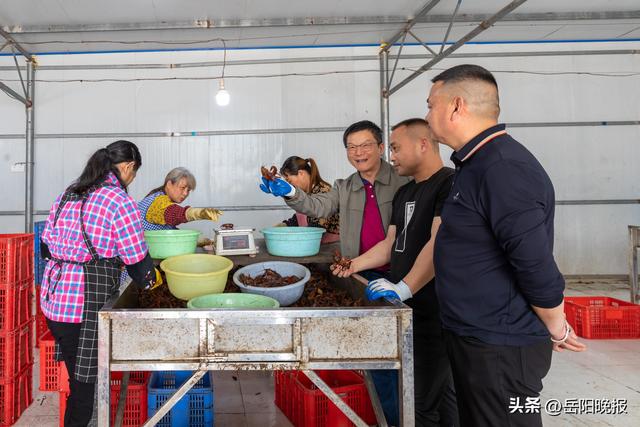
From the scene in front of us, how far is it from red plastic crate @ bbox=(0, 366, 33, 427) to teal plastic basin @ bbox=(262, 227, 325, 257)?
1848 mm

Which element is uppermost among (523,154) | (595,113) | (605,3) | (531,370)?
(605,3)

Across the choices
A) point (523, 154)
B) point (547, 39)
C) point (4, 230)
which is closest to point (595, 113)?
point (547, 39)

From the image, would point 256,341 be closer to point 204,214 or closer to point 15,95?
point 204,214

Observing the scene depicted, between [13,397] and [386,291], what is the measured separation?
253cm

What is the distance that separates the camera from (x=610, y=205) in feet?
23.2

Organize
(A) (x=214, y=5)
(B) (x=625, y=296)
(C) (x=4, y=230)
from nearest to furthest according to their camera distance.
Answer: (A) (x=214, y=5), (B) (x=625, y=296), (C) (x=4, y=230)

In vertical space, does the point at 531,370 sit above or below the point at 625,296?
above

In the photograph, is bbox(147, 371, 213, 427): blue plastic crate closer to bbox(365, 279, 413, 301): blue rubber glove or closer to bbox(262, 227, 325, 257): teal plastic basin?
bbox(262, 227, 325, 257): teal plastic basin

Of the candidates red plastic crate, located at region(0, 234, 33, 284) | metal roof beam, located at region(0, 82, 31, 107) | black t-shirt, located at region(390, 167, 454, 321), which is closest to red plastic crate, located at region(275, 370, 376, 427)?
black t-shirt, located at region(390, 167, 454, 321)

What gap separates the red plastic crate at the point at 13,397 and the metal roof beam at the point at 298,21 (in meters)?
4.76

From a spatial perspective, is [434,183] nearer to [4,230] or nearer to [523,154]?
[523,154]

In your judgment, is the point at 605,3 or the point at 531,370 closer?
Answer: the point at 531,370

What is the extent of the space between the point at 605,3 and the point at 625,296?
4044mm

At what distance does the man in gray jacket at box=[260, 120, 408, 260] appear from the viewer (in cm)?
244
